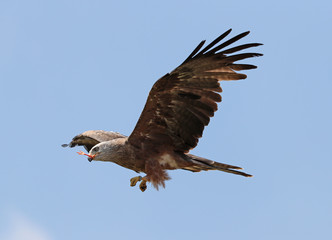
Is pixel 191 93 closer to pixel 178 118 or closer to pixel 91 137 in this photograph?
pixel 178 118

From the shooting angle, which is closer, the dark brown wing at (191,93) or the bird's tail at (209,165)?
the dark brown wing at (191,93)

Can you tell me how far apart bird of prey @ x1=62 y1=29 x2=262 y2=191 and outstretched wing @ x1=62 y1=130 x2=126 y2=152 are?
1197 mm

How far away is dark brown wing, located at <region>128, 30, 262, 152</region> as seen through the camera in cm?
863

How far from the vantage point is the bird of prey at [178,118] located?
8.66m

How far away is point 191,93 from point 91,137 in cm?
259

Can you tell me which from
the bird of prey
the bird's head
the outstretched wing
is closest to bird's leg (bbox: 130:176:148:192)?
the bird of prey

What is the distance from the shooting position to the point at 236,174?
904 centimetres

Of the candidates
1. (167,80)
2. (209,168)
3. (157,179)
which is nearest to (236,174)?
(209,168)

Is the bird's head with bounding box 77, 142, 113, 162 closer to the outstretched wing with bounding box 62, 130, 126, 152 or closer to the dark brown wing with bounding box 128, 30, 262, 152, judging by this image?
the dark brown wing with bounding box 128, 30, 262, 152

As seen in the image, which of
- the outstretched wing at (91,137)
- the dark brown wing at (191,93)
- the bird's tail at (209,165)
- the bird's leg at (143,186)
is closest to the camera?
the dark brown wing at (191,93)

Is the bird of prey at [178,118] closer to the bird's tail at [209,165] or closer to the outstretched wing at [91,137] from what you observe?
the bird's tail at [209,165]

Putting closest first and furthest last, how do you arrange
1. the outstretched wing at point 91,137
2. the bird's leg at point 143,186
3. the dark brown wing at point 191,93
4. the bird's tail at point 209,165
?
the dark brown wing at point 191,93 → the bird's tail at point 209,165 → the bird's leg at point 143,186 → the outstretched wing at point 91,137

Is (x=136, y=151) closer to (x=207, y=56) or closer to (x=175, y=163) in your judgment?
(x=175, y=163)

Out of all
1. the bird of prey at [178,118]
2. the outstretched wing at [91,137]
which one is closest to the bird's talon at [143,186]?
the bird of prey at [178,118]
